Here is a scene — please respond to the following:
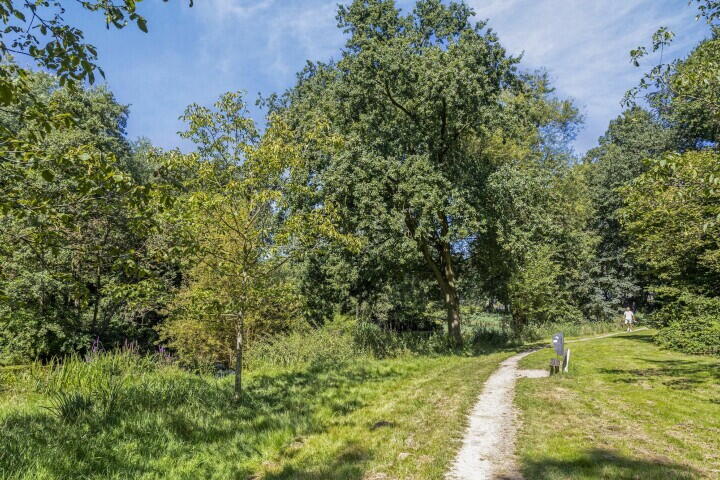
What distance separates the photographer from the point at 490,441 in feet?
20.5

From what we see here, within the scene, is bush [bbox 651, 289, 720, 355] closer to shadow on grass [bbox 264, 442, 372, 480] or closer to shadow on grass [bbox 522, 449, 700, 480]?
shadow on grass [bbox 522, 449, 700, 480]

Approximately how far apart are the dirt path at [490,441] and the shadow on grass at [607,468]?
12.7 inches

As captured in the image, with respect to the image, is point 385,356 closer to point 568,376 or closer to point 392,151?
point 568,376

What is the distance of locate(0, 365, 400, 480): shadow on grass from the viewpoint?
5.13 meters

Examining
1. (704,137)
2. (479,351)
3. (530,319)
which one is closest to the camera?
(479,351)

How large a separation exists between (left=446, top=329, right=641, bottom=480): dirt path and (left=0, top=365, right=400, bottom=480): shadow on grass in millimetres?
1420

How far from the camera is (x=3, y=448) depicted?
197 inches

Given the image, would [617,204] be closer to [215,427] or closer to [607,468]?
[607,468]

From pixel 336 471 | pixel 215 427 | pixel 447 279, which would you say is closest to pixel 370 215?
pixel 447 279

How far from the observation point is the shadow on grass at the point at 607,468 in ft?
15.9

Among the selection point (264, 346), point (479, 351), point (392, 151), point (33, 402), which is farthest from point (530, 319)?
point (33, 402)

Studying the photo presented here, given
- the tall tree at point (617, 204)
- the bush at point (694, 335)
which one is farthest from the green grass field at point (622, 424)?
the tall tree at point (617, 204)

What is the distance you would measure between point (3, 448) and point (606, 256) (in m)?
47.3

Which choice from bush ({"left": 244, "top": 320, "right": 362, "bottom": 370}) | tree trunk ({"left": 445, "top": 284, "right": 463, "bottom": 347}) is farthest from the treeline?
bush ({"left": 244, "top": 320, "right": 362, "bottom": 370})
